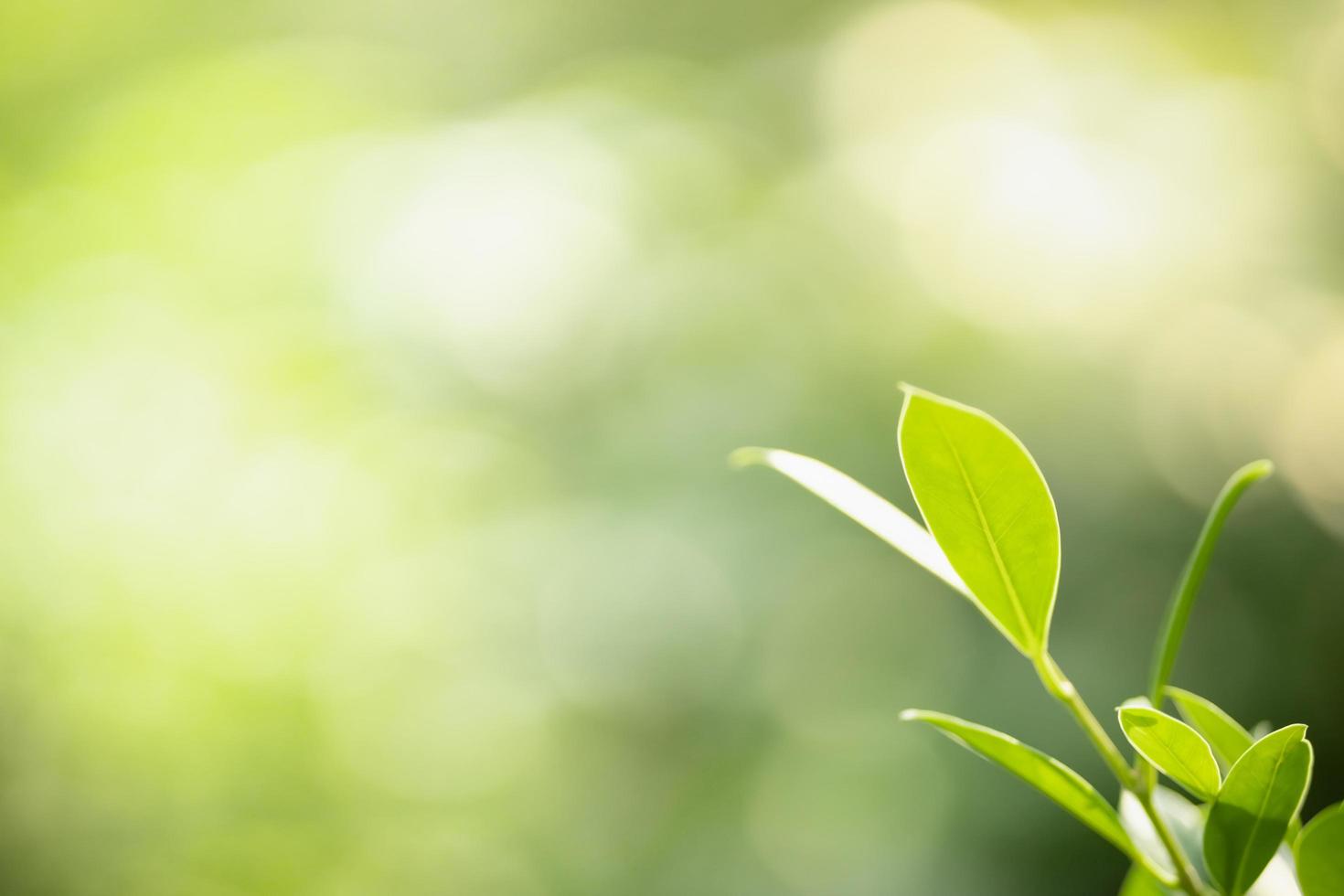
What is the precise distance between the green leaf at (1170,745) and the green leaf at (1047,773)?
0.04 feet

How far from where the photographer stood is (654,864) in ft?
4.08

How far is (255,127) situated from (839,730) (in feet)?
4.45

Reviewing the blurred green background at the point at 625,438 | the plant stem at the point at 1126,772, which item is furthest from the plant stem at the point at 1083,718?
the blurred green background at the point at 625,438

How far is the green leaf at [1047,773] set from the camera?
0.17 metres

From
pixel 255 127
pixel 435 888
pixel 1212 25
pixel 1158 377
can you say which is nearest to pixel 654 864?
pixel 435 888

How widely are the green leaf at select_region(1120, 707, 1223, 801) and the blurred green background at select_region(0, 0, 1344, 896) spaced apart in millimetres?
1132

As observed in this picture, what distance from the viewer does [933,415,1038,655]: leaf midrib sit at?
0.16 m

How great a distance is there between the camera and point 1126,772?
17 cm

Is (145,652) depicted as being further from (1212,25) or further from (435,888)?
(1212,25)

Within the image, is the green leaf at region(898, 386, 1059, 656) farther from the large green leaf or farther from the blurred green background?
the blurred green background

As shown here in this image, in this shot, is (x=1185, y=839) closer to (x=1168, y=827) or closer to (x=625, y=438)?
(x=1168, y=827)

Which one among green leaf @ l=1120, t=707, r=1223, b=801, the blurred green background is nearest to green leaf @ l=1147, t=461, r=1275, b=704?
green leaf @ l=1120, t=707, r=1223, b=801

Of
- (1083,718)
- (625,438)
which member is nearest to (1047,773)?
(1083,718)

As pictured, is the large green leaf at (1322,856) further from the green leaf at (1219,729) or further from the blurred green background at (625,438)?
the blurred green background at (625,438)
